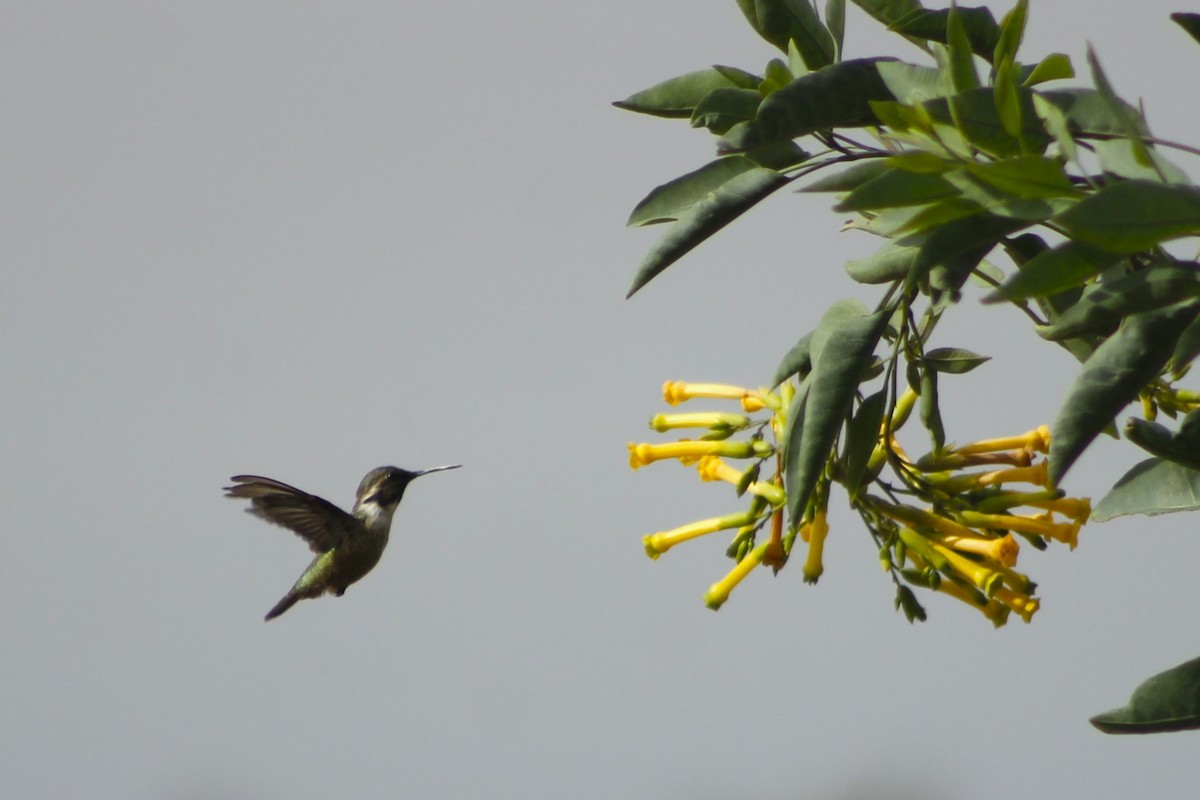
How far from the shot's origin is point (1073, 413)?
6.65ft

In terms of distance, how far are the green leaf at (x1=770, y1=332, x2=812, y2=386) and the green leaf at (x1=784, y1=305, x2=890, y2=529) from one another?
0.92 ft

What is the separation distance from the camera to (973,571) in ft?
9.78

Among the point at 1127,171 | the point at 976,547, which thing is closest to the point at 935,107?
the point at 1127,171

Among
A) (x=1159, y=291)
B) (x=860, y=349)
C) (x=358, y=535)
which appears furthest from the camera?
(x=358, y=535)

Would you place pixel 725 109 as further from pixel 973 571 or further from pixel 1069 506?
pixel 1069 506

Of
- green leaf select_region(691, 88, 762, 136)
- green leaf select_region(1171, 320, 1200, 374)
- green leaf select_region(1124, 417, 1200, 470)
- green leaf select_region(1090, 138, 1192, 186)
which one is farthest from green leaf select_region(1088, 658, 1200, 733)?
green leaf select_region(691, 88, 762, 136)

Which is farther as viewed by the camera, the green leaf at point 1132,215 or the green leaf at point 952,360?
the green leaf at point 952,360

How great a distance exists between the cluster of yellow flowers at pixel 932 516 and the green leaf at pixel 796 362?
0.63ft

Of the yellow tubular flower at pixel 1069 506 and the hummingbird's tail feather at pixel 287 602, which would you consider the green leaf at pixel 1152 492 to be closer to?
the yellow tubular flower at pixel 1069 506

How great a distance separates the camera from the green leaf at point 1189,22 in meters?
2.07

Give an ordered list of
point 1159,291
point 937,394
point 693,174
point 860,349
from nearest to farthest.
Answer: point 1159,291, point 860,349, point 693,174, point 937,394

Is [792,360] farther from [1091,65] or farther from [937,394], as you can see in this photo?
[1091,65]

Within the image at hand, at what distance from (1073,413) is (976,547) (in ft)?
3.33

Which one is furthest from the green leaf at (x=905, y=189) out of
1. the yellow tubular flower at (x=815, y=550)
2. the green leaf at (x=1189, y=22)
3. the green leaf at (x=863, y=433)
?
the yellow tubular flower at (x=815, y=550)
